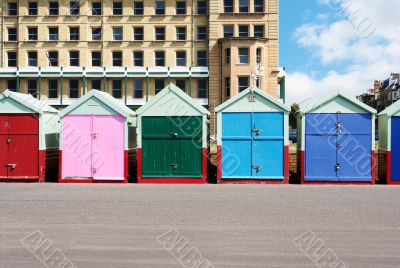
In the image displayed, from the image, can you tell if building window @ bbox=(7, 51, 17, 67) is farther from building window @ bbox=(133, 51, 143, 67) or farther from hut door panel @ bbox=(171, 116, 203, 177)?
hut door panel @ bbox=(171, 116, 203, 177)

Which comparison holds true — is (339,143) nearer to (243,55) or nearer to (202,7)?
(243,55)

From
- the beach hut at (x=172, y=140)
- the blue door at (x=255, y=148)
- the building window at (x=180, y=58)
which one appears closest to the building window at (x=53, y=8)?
the building window at (x=180, y=58)

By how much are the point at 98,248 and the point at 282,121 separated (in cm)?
953

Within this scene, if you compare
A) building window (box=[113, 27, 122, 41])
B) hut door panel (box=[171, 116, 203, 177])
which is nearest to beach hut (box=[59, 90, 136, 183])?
hut door panel (box=[171, 116, 203, 177])

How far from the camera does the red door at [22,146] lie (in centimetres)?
1583

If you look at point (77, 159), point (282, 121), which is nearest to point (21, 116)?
point (77, 159)

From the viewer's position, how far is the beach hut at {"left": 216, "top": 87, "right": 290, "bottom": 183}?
15.2 meters

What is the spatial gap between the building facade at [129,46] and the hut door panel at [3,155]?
107 ft

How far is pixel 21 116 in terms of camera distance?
15914 mm

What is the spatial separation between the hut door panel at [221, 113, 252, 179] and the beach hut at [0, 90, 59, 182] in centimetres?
562

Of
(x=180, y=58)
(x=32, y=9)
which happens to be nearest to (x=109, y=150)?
(x=180, y=58)

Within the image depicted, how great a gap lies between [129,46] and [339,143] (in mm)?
37659

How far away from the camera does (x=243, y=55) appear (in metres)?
47.2

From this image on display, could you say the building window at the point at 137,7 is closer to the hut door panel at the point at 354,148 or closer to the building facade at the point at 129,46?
the building facade at the point at 129,46
